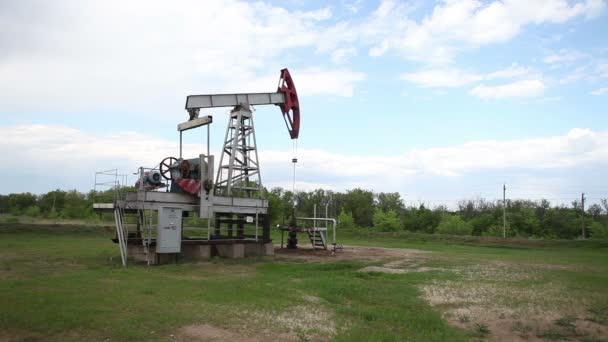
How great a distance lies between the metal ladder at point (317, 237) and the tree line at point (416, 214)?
1556cm

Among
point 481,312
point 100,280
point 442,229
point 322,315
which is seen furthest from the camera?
point 442,229

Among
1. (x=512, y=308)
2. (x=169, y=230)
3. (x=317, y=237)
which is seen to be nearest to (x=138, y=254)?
(x=169, y=230)

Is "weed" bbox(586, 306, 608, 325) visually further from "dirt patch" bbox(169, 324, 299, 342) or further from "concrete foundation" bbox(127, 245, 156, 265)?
"concrete foundation" bbox(127, 245, 156, 265)

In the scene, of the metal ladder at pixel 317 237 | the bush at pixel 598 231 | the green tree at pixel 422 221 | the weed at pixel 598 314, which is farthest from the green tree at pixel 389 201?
the weed at pixel 598 314

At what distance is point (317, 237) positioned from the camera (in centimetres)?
1958

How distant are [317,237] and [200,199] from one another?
6358 mm

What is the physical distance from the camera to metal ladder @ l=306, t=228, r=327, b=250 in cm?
1886

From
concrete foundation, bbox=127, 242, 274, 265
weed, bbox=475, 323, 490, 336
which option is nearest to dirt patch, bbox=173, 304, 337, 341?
weed, bbox=475, 323, 490, 336

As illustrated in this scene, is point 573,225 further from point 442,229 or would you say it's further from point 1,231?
point 1,231

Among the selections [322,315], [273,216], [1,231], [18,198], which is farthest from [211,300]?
[18,198]

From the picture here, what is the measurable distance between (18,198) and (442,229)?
178 ft

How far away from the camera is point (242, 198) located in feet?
53.5

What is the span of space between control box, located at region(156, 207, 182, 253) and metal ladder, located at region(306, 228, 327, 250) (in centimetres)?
631

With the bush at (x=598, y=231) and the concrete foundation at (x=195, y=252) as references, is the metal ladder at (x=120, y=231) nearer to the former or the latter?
the concrete foundation at (x=195, y=252)
